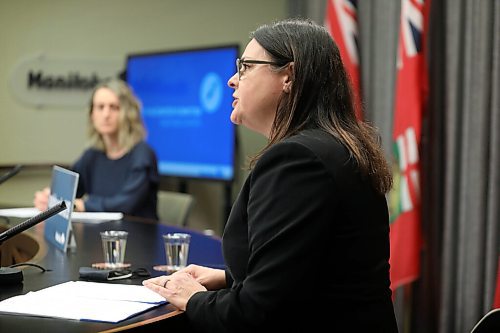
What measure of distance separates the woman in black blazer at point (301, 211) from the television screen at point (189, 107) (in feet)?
9.40

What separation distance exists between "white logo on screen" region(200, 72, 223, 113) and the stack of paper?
9.55ft

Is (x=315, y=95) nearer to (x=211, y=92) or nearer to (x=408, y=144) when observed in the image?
(x=408, y=144)

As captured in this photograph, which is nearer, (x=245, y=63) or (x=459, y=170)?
(x=245, y=63)

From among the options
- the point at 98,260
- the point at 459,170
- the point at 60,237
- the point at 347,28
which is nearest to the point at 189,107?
the point at 347,28

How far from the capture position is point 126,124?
12.1 feet

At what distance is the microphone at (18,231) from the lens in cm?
174

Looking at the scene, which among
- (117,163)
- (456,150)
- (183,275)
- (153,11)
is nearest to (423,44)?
(456,150)

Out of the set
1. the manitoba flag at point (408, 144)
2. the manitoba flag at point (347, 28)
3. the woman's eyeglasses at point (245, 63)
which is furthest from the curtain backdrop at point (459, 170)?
the woman's eyeglasses at point (245, 63)

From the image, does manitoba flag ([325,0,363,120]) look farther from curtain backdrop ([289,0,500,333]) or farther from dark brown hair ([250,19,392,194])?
dark brown hair ([250,19,392,194])

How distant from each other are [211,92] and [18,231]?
3.03 m

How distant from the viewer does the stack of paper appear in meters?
1.52

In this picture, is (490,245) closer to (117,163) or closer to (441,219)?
(441,219)

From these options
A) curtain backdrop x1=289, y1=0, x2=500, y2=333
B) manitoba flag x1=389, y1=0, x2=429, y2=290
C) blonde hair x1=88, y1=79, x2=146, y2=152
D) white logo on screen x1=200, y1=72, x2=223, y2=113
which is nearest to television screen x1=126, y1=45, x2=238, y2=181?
white logo on screen x1=200, y1=72, x2=223, y2=113

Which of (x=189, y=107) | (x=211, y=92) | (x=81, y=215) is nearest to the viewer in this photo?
(x=81, y=215)
